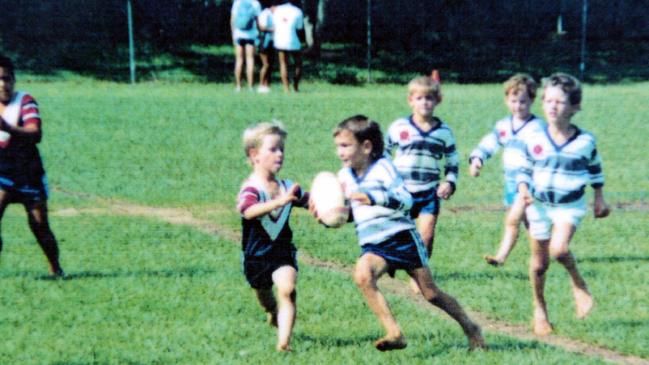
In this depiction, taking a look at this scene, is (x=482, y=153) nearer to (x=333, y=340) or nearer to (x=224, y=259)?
(x=333, y=340)

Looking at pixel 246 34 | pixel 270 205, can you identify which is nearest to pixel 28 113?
Answer: pixel 270 205

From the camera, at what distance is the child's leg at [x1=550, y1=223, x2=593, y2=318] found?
6.82 meters

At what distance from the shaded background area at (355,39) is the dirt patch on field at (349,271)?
13.5m

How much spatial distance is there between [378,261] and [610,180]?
926 centimetres

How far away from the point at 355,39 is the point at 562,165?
1026 inches

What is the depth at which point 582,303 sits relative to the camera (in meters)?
7.09

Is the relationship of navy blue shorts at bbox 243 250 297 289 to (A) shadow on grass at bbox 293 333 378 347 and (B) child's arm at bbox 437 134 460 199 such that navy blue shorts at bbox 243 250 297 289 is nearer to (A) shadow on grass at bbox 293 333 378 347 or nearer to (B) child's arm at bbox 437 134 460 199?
(A) shadow on grass at bbox 293 333 378 347

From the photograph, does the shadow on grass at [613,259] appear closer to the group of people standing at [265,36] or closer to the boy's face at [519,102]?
the boy's face at [519,102]

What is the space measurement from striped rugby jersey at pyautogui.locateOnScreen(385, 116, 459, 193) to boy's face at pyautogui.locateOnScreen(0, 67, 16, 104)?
285 cm

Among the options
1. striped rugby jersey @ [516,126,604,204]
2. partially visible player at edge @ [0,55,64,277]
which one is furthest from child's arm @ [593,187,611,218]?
partially visible player at edge @ [0,55,64,277]

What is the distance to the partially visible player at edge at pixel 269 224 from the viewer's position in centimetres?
629

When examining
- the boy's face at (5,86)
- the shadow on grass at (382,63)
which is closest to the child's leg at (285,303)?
the boy's face at (5,86)

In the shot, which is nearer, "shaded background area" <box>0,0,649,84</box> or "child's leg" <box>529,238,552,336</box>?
"child's leg" <box>529,238,552,336</box>

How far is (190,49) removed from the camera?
30.0 meters
